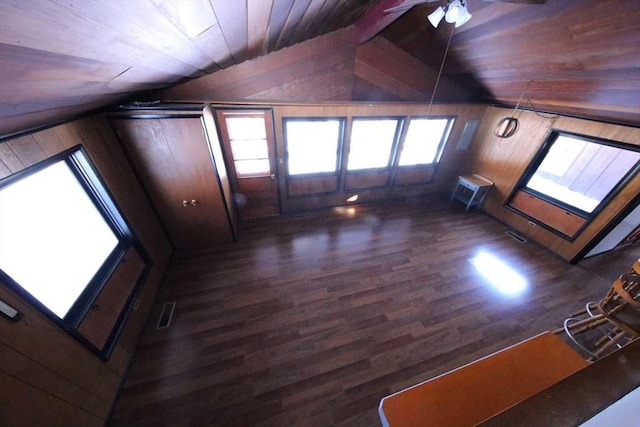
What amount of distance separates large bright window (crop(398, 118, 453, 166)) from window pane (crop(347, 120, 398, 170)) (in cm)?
36

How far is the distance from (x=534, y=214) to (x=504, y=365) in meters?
3.86

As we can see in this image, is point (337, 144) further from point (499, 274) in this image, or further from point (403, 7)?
point (499, 274)

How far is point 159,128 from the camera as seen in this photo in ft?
7.43

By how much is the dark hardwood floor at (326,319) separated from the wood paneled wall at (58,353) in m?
0.24

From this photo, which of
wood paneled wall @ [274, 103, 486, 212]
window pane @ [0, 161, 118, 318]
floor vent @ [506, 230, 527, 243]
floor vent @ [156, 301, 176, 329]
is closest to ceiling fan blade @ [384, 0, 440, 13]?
wood paneled wall @ [274, 103, 486, 212]

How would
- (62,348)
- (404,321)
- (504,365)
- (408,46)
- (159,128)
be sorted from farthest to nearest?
(408,46), (404,321), (159,128), (62,348), (504,365)

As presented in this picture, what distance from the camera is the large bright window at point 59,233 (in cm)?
125

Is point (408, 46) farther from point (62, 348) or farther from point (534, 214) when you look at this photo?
point (62, 348)

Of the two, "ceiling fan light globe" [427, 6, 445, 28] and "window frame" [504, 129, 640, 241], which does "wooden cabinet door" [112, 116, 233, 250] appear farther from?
"window frame" [504, 129, 640, 241]

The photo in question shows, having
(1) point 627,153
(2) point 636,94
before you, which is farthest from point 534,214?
(2) point 636,94

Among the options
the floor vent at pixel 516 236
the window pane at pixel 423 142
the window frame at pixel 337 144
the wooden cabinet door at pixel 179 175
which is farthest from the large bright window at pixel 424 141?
the wooden cabinet door at pixel 179 175

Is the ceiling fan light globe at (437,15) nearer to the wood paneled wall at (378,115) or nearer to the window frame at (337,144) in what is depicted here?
the wood paneled wall at (378,115)

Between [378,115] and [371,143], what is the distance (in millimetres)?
513

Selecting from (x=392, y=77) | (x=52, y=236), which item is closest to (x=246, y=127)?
(x=52, y=236)
